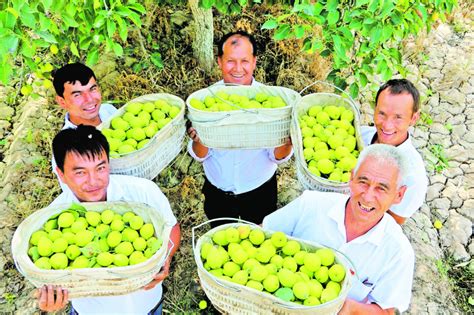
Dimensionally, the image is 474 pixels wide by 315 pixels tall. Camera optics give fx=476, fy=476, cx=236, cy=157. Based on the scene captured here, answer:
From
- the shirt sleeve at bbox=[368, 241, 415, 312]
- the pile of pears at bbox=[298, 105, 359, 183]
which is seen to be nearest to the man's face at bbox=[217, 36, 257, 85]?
the pile of pears at bbox=[298, 105, 359, 183]

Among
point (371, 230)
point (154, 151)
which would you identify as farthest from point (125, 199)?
point (371, 230)

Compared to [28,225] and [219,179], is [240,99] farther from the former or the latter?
[28,225]

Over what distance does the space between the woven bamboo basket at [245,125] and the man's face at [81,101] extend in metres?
0.75

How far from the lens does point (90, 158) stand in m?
2.94

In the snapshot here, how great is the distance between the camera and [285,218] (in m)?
3.06

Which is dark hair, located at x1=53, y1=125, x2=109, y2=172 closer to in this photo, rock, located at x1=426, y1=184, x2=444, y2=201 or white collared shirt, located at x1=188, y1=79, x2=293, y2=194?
white collared shirt, located at x1=188, y1=79, x2=293, y2=194

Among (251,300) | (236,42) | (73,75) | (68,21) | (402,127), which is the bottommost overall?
(251,300)

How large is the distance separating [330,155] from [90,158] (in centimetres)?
156

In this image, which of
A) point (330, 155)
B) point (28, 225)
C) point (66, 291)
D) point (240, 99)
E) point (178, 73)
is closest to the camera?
point (66, 291)

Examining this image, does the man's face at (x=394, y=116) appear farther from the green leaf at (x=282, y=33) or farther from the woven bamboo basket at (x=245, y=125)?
the green leaf at (x=282, y=33)

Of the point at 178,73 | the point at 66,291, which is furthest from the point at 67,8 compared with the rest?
the point at 178,73

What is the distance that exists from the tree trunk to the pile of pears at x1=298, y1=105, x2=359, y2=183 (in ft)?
8.23

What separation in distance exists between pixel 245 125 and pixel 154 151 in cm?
66

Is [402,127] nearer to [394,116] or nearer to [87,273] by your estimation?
[394,116]
